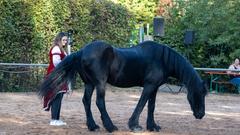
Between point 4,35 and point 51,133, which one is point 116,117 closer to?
point 51,133

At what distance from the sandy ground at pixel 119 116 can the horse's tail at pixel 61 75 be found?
658 mm

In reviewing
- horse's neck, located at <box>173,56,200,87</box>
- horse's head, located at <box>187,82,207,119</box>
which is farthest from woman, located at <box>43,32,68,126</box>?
horse's head, located at <box>187,82,207,119</box>

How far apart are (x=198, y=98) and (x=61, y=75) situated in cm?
225

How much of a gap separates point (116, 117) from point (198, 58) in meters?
14.1

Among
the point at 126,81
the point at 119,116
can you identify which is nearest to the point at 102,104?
the point at 126,81

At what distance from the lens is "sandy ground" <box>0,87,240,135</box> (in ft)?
27.1

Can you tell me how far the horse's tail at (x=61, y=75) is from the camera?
317 inches

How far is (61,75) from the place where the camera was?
8125mm

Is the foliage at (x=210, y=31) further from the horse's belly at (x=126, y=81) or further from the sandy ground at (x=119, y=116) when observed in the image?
the horse's belly at (x=126, y=81)

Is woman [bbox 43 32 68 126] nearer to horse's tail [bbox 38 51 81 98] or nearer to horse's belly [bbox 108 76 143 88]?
horse's tail [bbox 38 51 81 98]

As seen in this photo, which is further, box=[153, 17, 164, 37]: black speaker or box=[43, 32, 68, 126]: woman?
box=[153, 17, 164, 37]: black speaker

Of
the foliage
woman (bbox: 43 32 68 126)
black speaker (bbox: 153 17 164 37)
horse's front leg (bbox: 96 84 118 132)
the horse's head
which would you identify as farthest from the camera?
the foliage

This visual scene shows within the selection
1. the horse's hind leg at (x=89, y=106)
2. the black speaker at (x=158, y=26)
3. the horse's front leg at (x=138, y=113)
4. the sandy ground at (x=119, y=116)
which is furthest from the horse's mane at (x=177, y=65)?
the black speaker at (x=158, y=26)

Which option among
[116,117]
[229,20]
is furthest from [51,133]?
[229,20]
